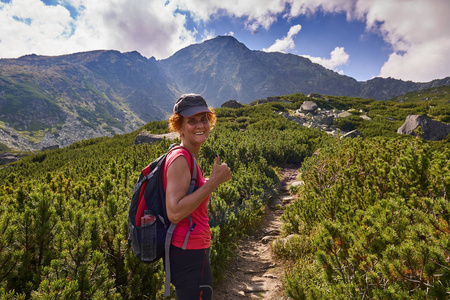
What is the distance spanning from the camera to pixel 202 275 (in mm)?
1885

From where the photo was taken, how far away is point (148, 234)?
176cm

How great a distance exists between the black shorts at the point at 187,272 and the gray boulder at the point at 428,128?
26.5m

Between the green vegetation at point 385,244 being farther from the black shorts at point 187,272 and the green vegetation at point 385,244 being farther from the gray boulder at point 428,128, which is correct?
the gray boulder at point 428,128

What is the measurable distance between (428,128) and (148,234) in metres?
29.0

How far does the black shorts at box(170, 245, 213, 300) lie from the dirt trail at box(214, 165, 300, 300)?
9.72 ft

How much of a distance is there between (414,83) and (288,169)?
22330 cm

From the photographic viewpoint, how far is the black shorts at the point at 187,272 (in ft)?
Answer: 5.94

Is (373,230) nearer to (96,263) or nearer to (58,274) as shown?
(96,263)

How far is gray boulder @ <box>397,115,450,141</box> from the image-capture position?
21578 mm

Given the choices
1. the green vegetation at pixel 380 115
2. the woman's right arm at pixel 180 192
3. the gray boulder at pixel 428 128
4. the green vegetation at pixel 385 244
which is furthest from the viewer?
the green vegetation at pixel 380 115

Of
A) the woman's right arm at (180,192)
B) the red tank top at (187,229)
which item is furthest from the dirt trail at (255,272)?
the woman's right arm at (180,192)

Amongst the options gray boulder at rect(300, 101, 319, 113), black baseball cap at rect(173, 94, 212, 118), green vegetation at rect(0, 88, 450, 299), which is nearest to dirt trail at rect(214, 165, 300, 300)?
green vegetation at rect(0, 88, 450, 299)

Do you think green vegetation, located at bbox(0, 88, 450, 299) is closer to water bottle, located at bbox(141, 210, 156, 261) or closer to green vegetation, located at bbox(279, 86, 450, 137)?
water bottle, located at bbox(141, 210, 156, 261)

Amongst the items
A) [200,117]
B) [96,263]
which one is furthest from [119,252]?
[200,117]
